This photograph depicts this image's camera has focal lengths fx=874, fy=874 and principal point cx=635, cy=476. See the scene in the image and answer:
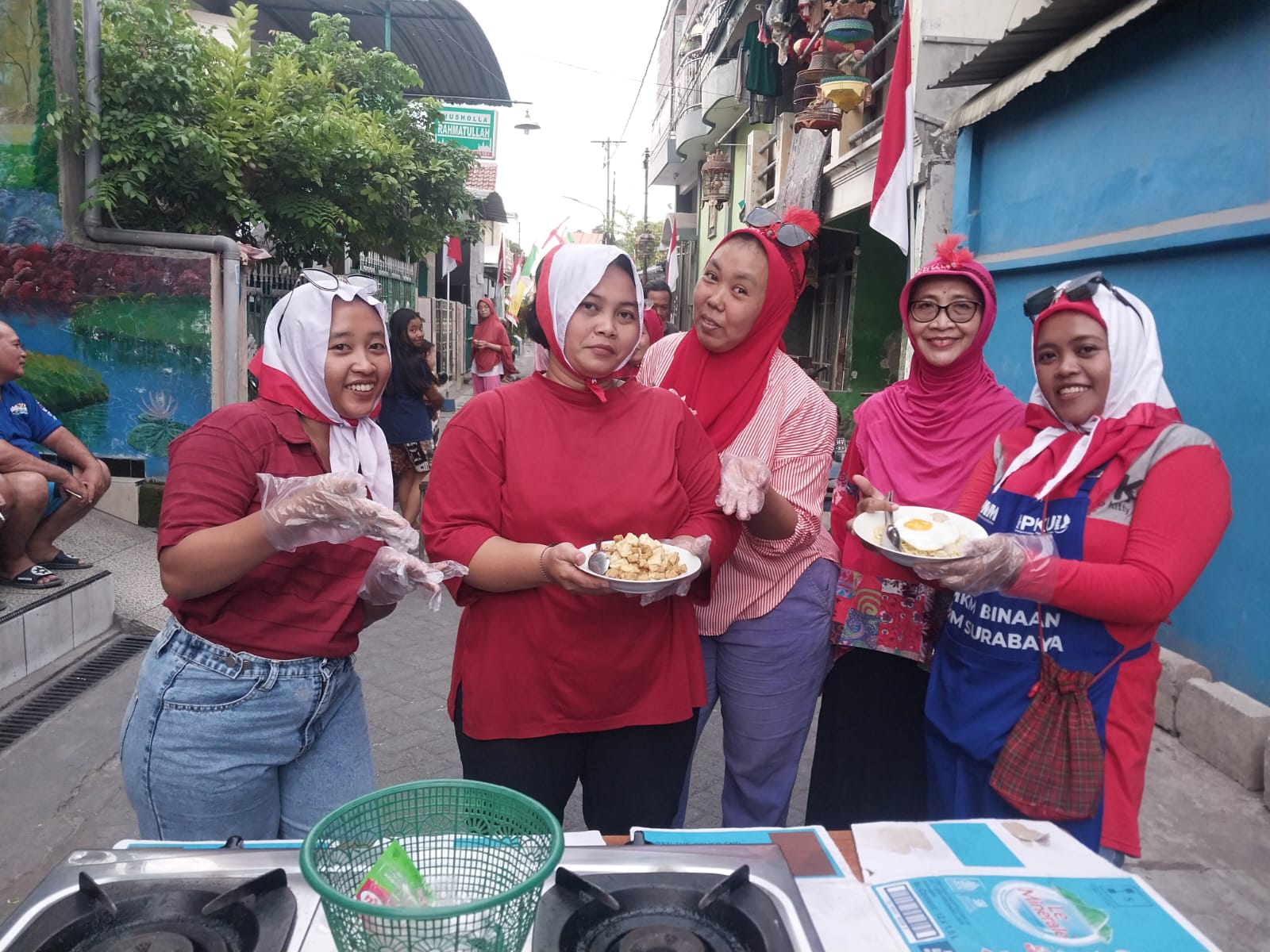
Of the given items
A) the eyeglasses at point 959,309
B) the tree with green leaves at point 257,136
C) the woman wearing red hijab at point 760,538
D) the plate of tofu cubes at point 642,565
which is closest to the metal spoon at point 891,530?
the woman wearing red hijab at point 760,538

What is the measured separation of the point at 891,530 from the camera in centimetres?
214

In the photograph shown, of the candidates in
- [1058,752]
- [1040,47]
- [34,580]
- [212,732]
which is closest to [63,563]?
[34,580]

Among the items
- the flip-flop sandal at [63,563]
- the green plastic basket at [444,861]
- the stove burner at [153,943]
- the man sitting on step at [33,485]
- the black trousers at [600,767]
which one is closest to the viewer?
the green plastic basket at [444,861]

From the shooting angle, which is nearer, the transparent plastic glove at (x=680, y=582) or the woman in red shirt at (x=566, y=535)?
the transparent plastic glove at (x=680, y=582)

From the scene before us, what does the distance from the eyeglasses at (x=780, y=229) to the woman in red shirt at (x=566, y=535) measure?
26.6 inches

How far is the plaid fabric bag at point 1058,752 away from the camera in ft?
6.24

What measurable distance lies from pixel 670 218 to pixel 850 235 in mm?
13903

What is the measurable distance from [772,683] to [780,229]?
1.34 m

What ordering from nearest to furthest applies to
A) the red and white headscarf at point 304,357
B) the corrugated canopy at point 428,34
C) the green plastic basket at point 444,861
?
the green plastic basket at point 444,861 → the red and white headscarf at point 304,357 → the corrugated canopy at point 428,34

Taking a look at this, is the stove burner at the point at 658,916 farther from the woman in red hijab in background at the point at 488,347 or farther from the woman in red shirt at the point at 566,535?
the woman in red hijab in background at the point at 488,347

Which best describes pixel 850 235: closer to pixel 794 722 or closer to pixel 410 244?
pixel 410 244

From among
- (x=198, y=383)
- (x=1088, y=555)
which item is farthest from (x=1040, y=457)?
(x=198, y=383)

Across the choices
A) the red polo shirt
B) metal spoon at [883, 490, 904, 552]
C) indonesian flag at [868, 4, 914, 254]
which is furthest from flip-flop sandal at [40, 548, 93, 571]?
indonesian flag at [868, 4, 914, 254]

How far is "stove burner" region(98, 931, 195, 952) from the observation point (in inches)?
45.5
